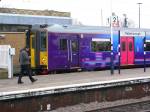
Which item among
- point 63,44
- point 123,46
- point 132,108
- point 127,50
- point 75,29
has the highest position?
point 75,29

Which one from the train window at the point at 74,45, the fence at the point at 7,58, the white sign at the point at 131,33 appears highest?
the white sign at the point at 131,33

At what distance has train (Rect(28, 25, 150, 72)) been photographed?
27188 millimetres

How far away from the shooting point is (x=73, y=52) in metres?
28.2

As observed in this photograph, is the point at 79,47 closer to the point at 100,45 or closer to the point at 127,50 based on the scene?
the point at 100,45

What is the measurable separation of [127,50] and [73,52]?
17.1 ft

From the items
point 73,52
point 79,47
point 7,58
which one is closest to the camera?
point 7,58

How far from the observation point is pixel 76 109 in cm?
1764

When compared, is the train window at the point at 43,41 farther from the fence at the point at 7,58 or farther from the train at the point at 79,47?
the fence at the point at 7,58

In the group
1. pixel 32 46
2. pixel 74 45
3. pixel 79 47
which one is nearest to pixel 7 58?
pixel 32 46

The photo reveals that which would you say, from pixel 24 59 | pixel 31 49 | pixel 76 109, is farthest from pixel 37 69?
pixel 76 109

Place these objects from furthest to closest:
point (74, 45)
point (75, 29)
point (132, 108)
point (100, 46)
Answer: point (100, 46) → point (75, 29) → point (74, 45) → point (132, 108)

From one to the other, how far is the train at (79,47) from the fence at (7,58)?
2948mm

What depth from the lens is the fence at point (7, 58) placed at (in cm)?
2411

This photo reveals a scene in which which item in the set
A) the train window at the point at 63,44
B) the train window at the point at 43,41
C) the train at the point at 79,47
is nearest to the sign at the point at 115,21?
the train at the point at 79,47
